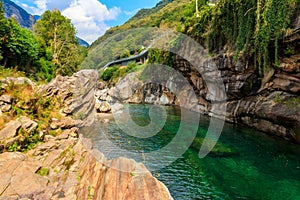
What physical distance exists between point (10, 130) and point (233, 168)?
10115mm

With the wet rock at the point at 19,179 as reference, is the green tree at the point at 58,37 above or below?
above

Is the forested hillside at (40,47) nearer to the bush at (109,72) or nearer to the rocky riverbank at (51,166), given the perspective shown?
the rocky riverbank at (51,166)

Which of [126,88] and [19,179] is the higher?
[126,88]

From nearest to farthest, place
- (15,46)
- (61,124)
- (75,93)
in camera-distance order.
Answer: (61,124), (75,93), (15,46)

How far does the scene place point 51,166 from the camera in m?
7.22

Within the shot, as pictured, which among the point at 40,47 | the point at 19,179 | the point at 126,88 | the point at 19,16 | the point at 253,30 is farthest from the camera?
the point at 19,16

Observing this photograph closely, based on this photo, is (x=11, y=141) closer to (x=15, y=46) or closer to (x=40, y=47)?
(x=15, y=46)

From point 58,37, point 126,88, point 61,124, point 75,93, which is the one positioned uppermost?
point 58,37

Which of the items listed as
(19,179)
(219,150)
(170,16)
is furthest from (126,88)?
(19,179)

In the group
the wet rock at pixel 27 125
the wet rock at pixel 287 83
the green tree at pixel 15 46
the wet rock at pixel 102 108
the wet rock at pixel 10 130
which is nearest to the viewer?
the wet rock at pixel 10 130

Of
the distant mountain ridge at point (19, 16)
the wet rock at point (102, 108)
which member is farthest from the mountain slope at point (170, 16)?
the distant mountain ridge at point (19, 16)

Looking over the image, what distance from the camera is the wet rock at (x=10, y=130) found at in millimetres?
7943

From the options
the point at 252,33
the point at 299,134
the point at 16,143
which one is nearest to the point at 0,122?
the point at 16,143

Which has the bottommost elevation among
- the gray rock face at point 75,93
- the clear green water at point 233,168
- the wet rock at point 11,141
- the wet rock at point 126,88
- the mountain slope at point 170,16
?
the clear green water at point 233,168
